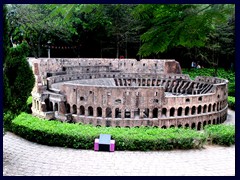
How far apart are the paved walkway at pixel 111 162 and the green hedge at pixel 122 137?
42cm

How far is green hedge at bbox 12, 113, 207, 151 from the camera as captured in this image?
58.2 ft

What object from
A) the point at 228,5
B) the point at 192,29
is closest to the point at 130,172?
the point at 192,29

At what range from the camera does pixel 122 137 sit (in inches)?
705

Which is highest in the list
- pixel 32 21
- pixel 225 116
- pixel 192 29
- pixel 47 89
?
pixel 32 21

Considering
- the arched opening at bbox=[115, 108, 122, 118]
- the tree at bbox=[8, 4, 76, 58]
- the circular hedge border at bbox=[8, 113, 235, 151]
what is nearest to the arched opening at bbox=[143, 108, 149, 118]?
the arched opening at bbox=[115, 108, 122, 118]

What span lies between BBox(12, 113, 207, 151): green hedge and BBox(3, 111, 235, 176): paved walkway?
416mm

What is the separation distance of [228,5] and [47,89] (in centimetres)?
2641

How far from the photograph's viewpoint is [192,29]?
25.4 feet

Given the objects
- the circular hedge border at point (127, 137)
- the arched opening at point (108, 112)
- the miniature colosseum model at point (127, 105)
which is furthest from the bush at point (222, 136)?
the arched opening at point (108, 112)

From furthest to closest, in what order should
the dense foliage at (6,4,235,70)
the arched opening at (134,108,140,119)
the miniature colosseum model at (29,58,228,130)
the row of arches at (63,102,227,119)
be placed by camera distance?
1. the arched opening at (134,108,140,119)
2. the row of arches at (63,102,227,119)
3. the miniature colosseum model at (29,58,228,130)
4. the dense foliage at (6,4,235,70)

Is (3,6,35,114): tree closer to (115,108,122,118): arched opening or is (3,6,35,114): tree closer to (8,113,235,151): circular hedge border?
(8,113,235,151): circular hedge border

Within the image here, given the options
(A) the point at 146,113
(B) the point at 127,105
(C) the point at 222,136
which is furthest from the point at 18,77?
(A) the point at 146,113

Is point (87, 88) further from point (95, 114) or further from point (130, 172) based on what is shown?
point (130, 172)

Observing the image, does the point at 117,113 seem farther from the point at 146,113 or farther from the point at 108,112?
the point at 146,113
